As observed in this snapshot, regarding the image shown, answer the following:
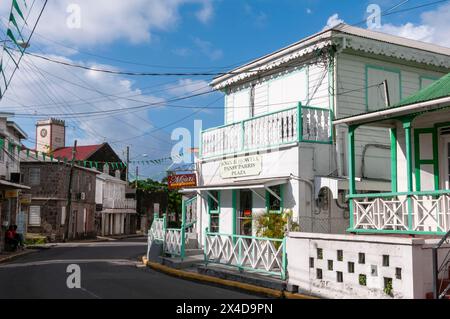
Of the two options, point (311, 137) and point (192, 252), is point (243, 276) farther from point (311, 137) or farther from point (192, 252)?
point (192, 252)

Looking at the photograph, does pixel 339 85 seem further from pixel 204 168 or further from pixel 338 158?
pixel 204 168

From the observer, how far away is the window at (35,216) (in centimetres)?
4400

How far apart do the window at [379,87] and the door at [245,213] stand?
5.04 meters

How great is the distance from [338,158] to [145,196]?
5303cm

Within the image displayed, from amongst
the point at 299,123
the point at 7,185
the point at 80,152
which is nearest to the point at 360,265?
the point at 299,123

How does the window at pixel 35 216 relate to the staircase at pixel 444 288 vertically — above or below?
above

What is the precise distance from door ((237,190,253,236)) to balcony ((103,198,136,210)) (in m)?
39.2

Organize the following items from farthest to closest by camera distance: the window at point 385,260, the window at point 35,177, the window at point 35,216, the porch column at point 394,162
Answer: the window at point 35,177
the window at point 35,216
the porch column at point 394,162
the window at point 385,260

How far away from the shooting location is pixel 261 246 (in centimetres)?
1356

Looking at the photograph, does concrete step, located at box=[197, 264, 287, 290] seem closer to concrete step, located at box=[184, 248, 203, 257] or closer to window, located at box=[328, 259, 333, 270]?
window, located at box=[328, 259, 333, 270]

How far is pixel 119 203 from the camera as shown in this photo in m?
61.3

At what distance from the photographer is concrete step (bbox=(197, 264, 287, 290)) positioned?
12328 millimetres

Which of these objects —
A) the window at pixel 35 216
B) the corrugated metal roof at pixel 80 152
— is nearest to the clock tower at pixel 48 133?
the corrugated metal roof at pixel 80 152

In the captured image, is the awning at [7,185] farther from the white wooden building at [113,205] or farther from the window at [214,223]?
the white wooden building at [113,205]
